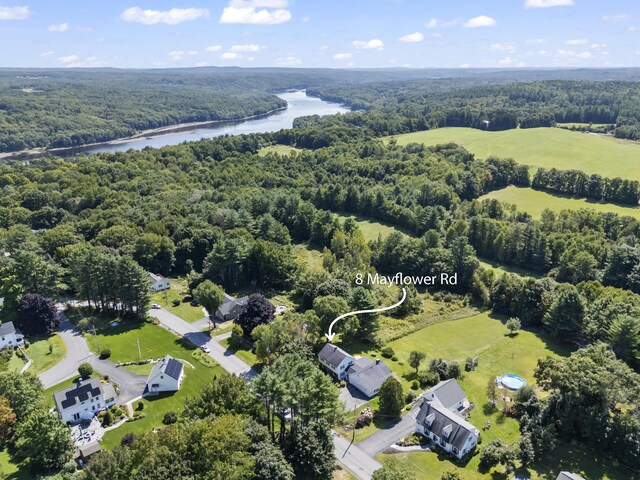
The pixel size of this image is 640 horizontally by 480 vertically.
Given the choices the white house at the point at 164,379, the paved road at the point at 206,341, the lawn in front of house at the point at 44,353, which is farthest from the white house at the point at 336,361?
the lawn in front of house at the point at 44,353

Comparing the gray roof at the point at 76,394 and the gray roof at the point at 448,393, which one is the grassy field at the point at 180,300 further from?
the gray roof at the point at 448,393

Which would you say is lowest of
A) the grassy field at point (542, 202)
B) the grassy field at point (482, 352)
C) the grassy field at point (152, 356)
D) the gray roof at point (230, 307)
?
the grassy field at point (482, 352)

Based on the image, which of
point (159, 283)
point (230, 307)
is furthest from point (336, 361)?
point (159, 283)

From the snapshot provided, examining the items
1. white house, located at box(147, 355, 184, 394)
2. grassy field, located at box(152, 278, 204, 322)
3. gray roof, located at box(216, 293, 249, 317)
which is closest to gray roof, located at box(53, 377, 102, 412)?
white house, located at box(147, 355, 184, 394)

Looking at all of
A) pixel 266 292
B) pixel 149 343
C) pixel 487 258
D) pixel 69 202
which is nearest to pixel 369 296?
pixel 266 292

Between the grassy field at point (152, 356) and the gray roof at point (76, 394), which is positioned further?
the grassy field at point (152, 356)

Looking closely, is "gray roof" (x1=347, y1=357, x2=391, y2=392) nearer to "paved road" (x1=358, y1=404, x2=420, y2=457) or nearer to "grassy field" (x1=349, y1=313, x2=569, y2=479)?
"grassy field" (x1=349, y1=313, x2=569, y2=479)

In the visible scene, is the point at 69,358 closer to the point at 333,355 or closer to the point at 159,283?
the point at 159,283
